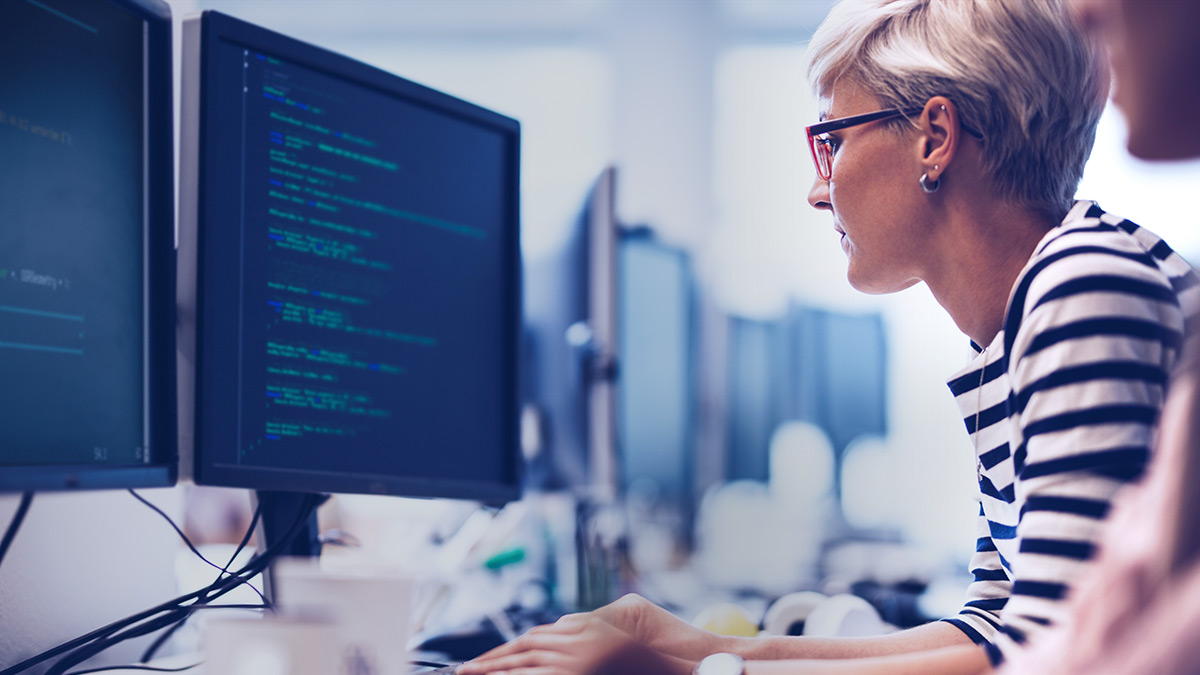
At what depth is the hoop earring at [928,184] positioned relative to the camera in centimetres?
86

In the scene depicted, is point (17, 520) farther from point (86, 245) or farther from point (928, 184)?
point (928, 184)

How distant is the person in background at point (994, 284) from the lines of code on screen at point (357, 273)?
1.02ft

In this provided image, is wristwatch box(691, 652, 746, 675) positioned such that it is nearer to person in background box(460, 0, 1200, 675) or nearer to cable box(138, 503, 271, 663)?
person in background box(460, 0, 1200, 675)

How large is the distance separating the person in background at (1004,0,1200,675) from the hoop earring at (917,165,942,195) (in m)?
0.45

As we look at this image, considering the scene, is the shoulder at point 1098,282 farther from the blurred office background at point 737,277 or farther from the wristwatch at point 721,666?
the blurred office background at point 737,277

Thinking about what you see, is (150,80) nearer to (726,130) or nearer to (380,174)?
(380,174)

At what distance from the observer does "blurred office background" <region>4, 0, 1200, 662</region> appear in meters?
2.99

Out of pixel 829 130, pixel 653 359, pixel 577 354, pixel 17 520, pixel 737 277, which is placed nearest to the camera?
pixel 17 520

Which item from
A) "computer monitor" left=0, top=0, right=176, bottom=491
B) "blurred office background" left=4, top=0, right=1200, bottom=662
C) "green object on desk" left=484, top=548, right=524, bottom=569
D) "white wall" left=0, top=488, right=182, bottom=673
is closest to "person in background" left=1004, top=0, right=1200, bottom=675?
"computer monitor" left=0, top=0, right=176, bottom=491

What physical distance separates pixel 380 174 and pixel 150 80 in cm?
24

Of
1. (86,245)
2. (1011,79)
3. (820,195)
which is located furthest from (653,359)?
(86,245)

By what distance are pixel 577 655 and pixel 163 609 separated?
43cm

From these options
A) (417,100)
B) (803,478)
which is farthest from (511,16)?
(417,100)

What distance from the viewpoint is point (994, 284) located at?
861mm
